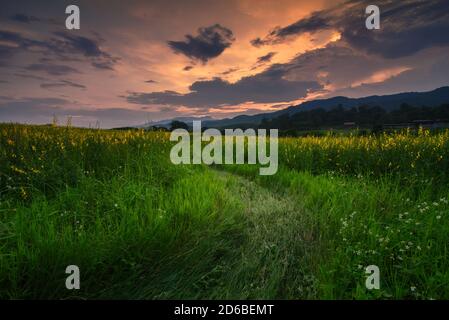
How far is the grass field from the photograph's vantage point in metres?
2.73

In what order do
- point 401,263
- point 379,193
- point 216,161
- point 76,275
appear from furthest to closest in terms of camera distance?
point 216,161
point 379,193
point 401,263
point 76,275

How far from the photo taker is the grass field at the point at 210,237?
273 cm

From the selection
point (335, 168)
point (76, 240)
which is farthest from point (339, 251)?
point (335, 168)

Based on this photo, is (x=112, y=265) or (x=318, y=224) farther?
(x=318, y=224)

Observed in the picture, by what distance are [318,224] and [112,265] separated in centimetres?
304

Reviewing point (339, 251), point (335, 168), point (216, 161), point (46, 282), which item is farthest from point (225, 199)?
point (216, 161)

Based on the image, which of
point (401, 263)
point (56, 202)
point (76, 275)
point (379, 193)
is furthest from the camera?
point (379, 193)

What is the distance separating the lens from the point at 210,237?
3693 millimetres
